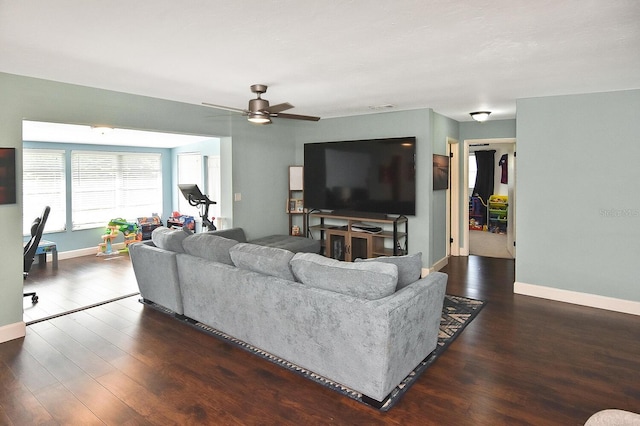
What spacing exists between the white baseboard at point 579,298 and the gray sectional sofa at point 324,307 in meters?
2.26

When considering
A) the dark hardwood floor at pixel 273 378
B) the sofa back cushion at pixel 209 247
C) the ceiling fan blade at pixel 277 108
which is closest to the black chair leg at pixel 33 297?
the dark hardwood floor at pixel 273 378

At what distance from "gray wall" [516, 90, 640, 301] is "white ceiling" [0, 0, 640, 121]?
298mm

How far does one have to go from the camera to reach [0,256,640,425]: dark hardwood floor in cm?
240

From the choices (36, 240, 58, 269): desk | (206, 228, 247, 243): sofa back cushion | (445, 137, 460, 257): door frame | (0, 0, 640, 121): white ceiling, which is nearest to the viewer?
(0, 0, 640, 121): white ceiling

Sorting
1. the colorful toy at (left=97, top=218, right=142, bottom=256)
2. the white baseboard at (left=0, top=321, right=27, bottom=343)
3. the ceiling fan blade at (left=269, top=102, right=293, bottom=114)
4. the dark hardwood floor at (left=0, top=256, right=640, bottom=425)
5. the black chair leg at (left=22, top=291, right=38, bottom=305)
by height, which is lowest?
the dark hardwood floor at (left=0, top=256, right=640, bottom=425)

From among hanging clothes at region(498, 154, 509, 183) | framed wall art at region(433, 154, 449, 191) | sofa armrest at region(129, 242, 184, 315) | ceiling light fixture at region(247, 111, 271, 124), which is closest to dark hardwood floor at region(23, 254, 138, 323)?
sofa armrest at region(129, 242, 184, 315)

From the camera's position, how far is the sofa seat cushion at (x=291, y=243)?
5.49m

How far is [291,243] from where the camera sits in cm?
563

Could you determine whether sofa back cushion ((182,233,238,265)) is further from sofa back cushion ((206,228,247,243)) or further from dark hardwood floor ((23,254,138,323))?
dark hardwood floor ((23,254,138,323))

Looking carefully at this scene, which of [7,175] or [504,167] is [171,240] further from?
[504,167]

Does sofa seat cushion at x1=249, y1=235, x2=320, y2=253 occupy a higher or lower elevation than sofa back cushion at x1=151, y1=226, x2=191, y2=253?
lower

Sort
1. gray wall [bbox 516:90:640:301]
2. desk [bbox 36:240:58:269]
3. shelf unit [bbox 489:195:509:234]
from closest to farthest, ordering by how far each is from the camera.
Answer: gray wall [bbox 516:90:640:301] < desk [bbox 36:240:58:269] < shelf unit [bbox 489:195:509:234]

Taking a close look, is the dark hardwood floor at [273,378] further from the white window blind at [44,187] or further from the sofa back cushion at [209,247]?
the white window blind at [44,187]

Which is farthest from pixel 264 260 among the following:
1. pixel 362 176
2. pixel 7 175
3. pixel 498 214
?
pixel 498 214
